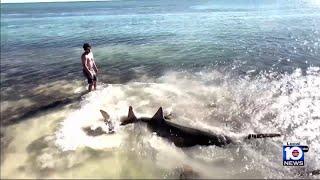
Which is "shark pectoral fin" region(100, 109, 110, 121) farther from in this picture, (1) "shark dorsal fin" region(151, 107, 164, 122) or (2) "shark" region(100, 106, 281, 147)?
(1) "shark dorsal fin" region(151, 107, 164, 122)

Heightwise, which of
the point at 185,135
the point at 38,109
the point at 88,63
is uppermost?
the point at 88,63

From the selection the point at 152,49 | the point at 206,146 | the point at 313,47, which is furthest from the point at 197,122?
the point at 313,47

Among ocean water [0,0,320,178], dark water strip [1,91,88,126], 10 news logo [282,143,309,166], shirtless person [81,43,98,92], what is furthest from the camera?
shirtless person [81,43,98,92]

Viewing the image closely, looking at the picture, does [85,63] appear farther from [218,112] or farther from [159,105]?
[218,112]

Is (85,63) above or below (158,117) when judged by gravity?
above

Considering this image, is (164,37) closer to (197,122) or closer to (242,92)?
(242,92)

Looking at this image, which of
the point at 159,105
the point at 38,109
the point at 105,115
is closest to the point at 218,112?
the point at 159,105

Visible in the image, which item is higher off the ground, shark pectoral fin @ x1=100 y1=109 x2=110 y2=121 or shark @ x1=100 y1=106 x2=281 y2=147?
shark pectoral fin @ x1=100 y1=109 x2=110 y2=121

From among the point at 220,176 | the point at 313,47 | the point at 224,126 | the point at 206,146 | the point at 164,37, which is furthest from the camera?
the point at 164,37

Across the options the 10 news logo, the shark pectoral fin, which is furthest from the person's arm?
the 10 news logo

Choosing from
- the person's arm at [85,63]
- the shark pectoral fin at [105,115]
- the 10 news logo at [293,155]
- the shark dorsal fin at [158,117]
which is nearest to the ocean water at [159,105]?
the 10 news logo at [293,155]

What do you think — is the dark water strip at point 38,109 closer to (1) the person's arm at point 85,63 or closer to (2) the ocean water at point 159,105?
(2) the ocean water at point 159,105

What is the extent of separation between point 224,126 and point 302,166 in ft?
11.6

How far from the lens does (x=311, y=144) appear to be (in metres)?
12.2
